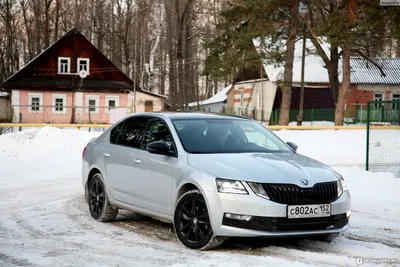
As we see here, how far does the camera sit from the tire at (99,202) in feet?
29.8

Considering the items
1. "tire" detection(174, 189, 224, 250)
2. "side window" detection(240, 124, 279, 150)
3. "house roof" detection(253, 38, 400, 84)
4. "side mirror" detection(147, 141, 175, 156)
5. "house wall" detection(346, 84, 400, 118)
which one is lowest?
"tire" detection(174, 189, 224, 250)

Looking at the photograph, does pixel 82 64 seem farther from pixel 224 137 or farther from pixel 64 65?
pixel 224 137

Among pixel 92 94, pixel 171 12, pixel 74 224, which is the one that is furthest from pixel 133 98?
pixel 74 224

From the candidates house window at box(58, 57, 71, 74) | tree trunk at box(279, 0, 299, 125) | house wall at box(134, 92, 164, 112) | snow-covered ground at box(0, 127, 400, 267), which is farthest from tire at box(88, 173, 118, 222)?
house window at box(58, 57, 71, 74)

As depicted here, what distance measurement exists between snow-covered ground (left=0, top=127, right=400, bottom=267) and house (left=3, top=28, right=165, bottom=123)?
37151mm

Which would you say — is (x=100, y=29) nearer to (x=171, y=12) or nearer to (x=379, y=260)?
(x=171, y=12)

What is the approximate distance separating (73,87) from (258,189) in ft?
160

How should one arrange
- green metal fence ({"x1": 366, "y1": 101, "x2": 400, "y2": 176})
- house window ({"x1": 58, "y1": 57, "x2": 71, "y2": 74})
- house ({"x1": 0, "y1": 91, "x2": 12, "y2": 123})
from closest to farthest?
1. green metal fence ({"x1": 366, "y1": 101, "x2": 400, "y2": 176})
2. house window ({"x1": 58, "y1": 57, "x2": 71, "y2": 74})
3. house ({"x1": 0, "y1": 91, "x2": 12, "y2": 123})

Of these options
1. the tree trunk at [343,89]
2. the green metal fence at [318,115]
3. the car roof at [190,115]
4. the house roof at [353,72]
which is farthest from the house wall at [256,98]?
the car roof at [190,115]

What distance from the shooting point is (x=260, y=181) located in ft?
22.1

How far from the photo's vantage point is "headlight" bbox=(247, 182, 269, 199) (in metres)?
6.69

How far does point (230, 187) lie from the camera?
678 cm

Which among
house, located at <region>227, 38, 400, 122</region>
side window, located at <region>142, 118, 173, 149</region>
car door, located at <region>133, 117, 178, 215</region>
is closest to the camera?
car door, located at <region>133, 117, 178, 215</region>

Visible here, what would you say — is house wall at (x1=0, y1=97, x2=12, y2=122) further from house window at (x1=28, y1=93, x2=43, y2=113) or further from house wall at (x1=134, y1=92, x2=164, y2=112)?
house wall at (x1=134, y1=92, x2=164, y2=112)
